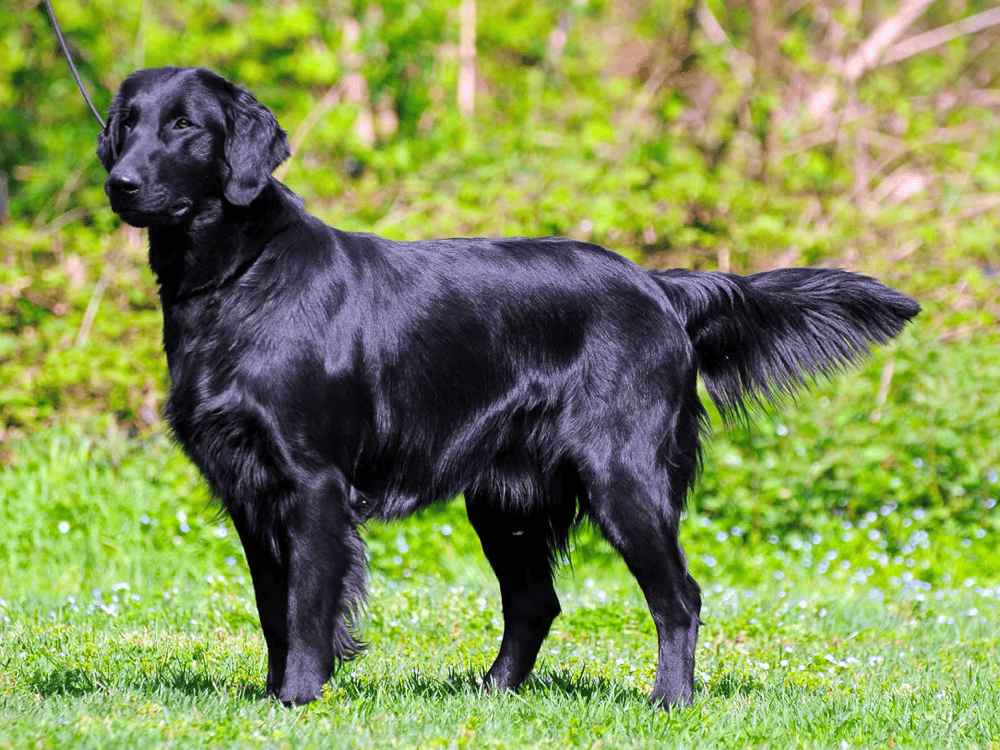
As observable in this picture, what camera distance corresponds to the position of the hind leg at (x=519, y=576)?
13.4 ft

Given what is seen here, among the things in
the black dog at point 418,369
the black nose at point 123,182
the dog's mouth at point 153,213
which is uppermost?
the black nose at point 123,182

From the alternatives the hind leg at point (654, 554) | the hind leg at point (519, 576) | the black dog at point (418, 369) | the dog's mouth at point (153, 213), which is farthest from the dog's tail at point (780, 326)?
the dog's mouth at point (153, 213)

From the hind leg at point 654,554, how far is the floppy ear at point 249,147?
4.72 ft

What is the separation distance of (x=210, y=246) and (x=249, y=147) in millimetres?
324

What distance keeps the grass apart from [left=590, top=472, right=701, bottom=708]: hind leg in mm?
247

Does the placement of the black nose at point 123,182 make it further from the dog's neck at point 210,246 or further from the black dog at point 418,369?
the dog's neck at point 210,246

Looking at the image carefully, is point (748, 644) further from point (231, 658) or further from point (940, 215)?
point (940, 215)

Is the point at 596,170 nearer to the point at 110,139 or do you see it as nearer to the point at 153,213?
the point at 110,139

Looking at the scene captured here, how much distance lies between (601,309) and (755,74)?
21.3 feet

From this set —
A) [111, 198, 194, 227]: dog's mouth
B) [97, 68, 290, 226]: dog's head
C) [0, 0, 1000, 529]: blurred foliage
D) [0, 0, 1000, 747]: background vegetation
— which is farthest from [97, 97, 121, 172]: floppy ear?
[0, 0, 1000, 529]: blurred foliage

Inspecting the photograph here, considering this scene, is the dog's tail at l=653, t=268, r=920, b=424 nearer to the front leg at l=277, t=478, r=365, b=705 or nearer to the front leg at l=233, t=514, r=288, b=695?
the front leg at l=277, t=478, r=365, b=705

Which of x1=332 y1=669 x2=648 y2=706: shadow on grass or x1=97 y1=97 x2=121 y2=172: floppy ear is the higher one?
x1=97 y1=97 x2=121 y2=172: floppy ear

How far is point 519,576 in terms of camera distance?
4215 mm

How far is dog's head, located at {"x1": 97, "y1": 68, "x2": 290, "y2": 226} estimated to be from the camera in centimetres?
345
